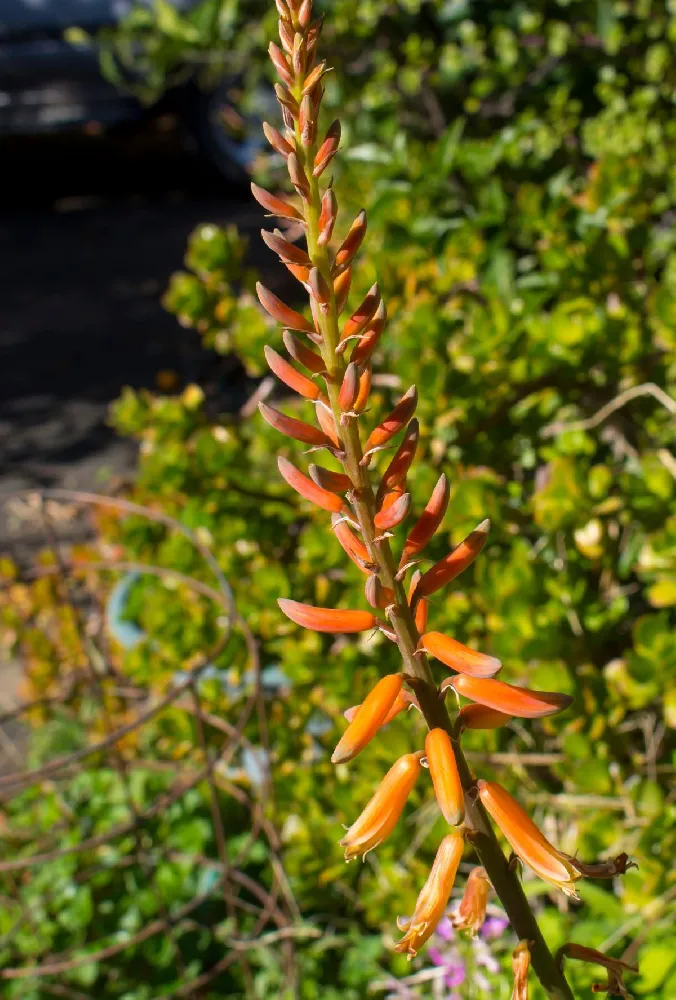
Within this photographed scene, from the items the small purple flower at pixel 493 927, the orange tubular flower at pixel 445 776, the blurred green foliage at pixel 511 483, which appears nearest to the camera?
the orange tubular flower at pixel 445 776

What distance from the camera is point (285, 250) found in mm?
701

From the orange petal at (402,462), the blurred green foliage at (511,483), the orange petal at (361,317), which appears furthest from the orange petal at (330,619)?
the blurred green foliage at (511,483)

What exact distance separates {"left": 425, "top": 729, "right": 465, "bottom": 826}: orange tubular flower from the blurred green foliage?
0.62m

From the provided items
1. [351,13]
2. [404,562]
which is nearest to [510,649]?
[404,562]

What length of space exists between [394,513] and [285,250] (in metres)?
0.21

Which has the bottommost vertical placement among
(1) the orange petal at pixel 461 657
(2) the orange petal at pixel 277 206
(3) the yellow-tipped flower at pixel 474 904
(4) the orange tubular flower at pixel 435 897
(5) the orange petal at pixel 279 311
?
(3) the yellow-tipped flower at pixel 474 904

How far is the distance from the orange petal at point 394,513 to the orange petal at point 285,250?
7.4 inches

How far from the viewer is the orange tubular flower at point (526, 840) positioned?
29.8 inches

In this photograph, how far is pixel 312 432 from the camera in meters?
0.75

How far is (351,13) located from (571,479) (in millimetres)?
1719

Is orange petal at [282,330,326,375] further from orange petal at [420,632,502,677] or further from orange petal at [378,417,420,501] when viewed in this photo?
orange petal at [420,632,502,677]

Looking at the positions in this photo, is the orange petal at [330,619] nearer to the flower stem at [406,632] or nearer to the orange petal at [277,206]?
the flower stem at [406,632]

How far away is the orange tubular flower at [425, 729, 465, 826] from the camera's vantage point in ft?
2.25

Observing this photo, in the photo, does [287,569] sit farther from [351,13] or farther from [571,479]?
[351,13]
